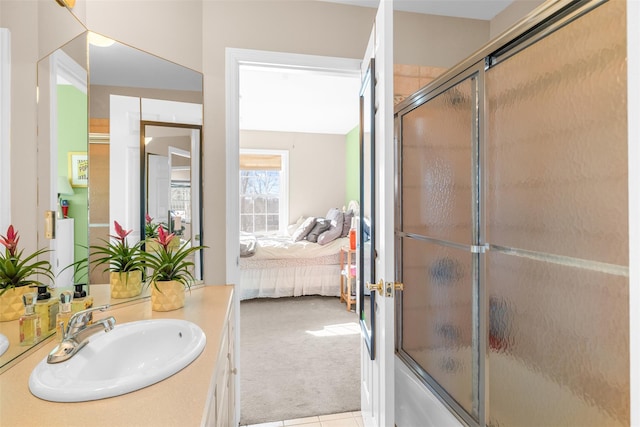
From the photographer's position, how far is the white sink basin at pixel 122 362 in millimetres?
753

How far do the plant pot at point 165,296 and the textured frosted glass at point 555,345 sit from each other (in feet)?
4.51

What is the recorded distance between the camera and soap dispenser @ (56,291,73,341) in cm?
100

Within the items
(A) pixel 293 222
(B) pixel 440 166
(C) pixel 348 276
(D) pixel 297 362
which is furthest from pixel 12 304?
(A) pixel 293 222

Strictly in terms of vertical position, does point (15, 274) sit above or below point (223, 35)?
below

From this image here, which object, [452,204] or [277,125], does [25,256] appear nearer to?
[452,204]

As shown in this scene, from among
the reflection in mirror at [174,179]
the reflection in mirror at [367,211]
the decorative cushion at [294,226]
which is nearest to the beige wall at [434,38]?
the reflection in mirror at [367,211]

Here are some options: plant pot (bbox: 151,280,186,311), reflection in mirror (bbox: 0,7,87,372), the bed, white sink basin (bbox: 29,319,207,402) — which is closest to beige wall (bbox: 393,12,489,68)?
reflection in mirror (bbox: 0,7,87,372)

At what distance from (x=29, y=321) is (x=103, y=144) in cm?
80

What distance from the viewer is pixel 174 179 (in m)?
1.72

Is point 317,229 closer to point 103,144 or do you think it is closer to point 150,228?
point 150,228

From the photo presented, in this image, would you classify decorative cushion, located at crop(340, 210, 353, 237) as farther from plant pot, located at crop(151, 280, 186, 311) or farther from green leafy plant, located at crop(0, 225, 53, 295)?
green leafy plant, located at crop(0, 225, 53, 295)

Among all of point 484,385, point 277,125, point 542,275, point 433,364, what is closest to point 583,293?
point 542,275

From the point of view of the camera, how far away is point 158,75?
66.0 inches

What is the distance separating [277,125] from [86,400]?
504 centimetres
